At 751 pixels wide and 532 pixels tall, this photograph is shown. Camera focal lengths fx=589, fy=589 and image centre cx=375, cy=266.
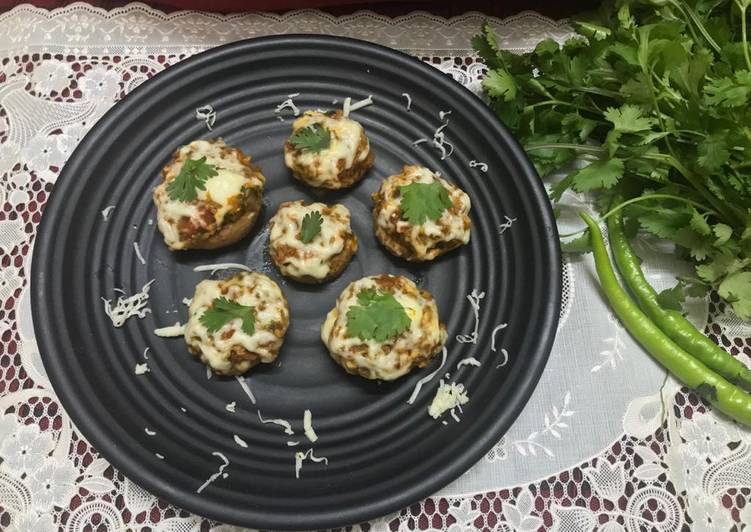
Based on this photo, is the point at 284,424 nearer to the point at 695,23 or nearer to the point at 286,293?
the point at 286,293

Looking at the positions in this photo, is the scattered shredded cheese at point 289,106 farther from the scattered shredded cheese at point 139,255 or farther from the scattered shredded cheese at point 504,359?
the scattered shredded cheese at point 504,359

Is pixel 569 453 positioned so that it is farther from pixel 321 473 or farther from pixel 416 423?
pixel 321 473

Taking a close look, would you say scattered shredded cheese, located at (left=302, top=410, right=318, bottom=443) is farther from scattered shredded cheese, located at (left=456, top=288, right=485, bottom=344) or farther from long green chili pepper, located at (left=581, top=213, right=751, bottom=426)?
long green chili pepper, located at (left=581, top=213, right=751, bottom=426)

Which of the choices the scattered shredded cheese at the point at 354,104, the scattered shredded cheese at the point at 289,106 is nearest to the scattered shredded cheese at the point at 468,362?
the scattered shredded cheese at the point at 354,104

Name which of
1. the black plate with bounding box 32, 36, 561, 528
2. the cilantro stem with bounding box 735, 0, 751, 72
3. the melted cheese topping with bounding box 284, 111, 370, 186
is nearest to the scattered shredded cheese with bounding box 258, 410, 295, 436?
the black plate with bounding box 32, 36, 561, 528

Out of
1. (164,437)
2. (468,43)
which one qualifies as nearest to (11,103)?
(164,437)

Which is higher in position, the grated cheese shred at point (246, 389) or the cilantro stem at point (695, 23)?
the cilantro stem at point (695, 23)

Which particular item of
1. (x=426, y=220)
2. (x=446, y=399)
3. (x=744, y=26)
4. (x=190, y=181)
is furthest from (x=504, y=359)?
(x=744, y=26)
